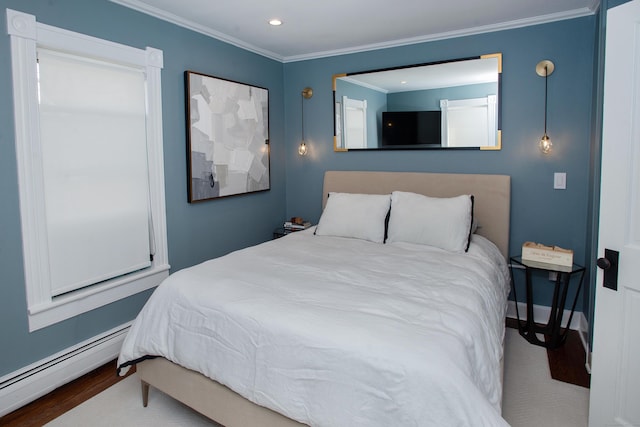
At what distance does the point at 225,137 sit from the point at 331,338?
255 centimetres

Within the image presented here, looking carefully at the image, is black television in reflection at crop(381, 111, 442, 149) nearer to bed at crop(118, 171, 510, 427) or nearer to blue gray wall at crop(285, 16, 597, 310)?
blue gray wall at crop(285, 16, 597, 310)

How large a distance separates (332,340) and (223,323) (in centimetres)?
59

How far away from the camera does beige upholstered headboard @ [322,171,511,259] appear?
3.44m

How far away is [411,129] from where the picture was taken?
12.6ft

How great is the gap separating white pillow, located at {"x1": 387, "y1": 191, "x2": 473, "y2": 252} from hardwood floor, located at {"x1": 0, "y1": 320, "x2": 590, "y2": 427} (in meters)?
0.98

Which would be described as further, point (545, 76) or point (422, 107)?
point (422, 107)

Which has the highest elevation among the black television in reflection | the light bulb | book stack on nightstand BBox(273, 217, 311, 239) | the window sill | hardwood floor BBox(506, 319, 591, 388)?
the black television in reflection

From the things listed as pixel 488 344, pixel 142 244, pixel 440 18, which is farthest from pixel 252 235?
pixel 488 344

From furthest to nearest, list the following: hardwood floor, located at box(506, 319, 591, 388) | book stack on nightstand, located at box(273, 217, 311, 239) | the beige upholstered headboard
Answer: book stack on nightstand, located at box(273, 217, 311, 239), the beige upholstered headboard, hardwood floor, located at box(506, 319, 591, 388)

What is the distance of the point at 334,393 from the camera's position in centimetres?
158

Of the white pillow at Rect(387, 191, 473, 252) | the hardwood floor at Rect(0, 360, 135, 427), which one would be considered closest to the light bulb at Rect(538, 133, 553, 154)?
the white pillow at Rect(387, 191, 473, 252)

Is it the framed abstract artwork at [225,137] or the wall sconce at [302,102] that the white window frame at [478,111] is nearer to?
the wall sconce at [302,102]

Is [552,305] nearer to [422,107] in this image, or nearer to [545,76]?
[545,76]

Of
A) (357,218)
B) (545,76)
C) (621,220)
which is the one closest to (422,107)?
(545,76)
